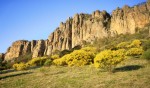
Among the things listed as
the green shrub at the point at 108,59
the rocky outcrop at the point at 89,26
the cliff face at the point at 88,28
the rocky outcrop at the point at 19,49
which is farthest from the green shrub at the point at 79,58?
the rocky outcrop at the point at 19,49

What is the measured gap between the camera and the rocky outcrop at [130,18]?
132m

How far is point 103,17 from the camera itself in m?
163

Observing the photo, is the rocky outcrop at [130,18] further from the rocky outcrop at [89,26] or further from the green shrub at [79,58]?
the green shrub at [79,58]

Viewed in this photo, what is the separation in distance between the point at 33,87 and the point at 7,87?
12.5ft

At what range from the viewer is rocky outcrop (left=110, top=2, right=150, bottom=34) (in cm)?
13150

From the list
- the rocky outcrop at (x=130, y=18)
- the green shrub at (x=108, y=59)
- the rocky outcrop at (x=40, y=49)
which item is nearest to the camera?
the green shrub at (x=108, y=59)

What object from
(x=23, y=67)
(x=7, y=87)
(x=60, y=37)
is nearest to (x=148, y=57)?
(x=7, y=87)

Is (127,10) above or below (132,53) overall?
above

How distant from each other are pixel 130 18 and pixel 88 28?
3629 cm

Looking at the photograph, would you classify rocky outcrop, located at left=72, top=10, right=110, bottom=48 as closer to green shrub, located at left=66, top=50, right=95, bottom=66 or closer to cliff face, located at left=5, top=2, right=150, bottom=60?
Result: cliff face, located at left=5, top=2, right=150, bottom=60

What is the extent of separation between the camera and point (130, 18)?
5482 inches

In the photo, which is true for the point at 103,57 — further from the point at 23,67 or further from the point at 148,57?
the point at 23,67

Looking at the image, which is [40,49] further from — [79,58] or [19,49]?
[79,58]

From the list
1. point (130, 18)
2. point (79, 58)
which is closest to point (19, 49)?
point (130, 18)
